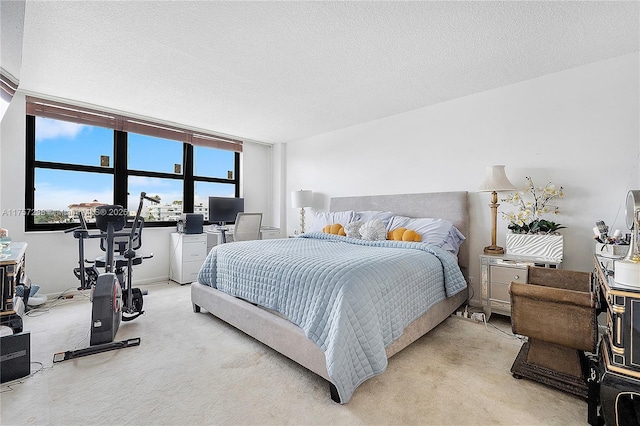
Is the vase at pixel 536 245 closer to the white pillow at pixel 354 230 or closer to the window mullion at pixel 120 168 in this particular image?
the white pillow at pixel 354 230

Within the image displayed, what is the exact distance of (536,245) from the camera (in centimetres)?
266

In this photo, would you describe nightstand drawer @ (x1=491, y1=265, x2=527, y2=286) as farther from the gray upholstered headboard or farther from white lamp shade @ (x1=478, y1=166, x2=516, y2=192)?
white lamp shade @ (x1=478, y1=166, x2=516, y2=192)

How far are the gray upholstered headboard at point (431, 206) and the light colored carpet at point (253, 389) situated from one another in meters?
1.15

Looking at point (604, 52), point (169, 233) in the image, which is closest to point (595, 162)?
point (604, 52)

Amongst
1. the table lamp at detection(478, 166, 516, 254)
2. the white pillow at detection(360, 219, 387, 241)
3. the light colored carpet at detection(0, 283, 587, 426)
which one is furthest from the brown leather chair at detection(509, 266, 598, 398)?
the white pillow at detection(360, 219, 387, 241)

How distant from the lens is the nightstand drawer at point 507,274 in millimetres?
2564

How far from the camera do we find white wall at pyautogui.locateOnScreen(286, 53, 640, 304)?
8.17 feet

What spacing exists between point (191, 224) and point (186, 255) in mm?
463

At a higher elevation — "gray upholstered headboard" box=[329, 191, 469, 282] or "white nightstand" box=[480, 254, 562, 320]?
"gray upholstered headboard" box=[329, 191, 469, 282]

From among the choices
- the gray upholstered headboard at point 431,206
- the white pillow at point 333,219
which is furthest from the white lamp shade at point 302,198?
the gray upholstered headboard at point 431,206

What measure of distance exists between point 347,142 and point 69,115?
373 centimetres

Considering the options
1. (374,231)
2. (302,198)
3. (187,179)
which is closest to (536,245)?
(374,231)

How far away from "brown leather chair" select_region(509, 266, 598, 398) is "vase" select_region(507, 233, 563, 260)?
2.44 feet

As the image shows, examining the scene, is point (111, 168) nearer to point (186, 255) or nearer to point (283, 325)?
point (186, 255)
